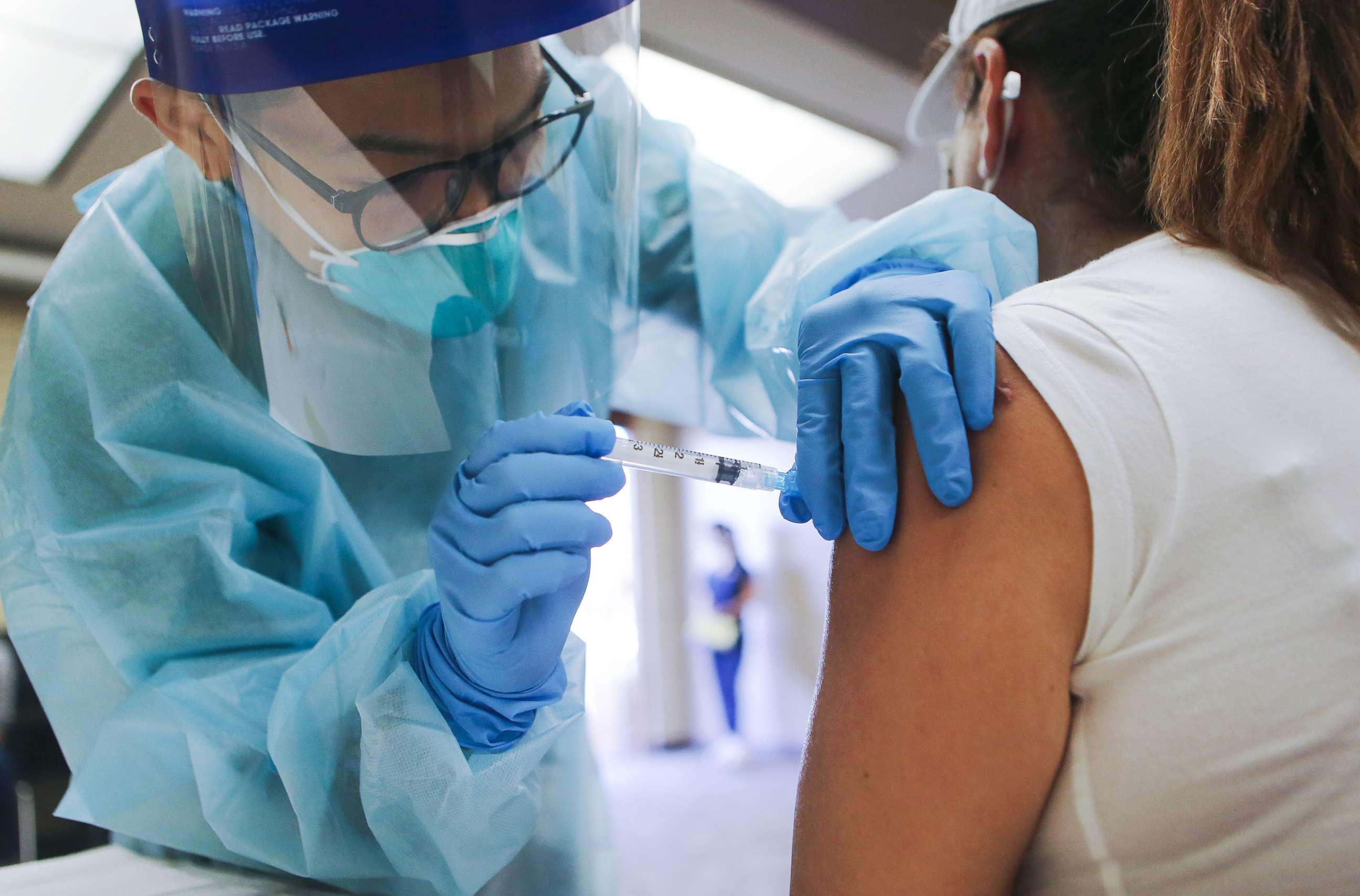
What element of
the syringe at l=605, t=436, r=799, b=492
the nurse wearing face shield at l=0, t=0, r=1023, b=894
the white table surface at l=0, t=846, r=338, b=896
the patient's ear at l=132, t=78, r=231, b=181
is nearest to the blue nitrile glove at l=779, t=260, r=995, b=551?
the nurse wearing face shield at l=0, t=0, r=1023, b=894

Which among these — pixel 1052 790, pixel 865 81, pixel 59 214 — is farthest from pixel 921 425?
pixel 865 81

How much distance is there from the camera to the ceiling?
4.30 feet

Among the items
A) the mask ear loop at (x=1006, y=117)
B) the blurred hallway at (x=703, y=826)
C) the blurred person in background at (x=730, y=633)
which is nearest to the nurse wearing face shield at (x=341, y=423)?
the mask ear loop at (x=1006, y=117)

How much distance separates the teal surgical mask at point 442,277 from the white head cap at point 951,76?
0.59 meters

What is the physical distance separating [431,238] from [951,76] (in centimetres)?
74

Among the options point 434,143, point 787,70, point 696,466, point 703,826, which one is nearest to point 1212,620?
point 696,466

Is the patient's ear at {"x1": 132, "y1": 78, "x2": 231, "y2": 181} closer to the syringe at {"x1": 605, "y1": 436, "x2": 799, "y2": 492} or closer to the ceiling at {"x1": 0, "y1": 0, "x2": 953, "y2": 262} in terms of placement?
the ceiling at {"x1": 0, "y1": 0, "x2": 953, "y2": 262}

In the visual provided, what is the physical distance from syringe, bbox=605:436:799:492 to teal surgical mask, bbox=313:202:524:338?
0.24 m

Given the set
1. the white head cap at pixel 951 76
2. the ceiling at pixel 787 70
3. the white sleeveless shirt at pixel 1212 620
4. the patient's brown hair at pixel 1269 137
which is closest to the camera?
the white sleeveless shirt at pixel 1212 620

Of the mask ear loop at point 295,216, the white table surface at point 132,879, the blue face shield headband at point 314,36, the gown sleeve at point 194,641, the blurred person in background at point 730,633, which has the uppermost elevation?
the blue face shield headband at point 314,36

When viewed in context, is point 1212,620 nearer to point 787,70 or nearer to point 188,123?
point 188,123

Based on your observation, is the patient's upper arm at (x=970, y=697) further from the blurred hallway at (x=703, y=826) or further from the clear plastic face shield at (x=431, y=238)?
the blurred hallway at (x=703, y=826)

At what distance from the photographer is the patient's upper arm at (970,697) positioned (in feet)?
1.79

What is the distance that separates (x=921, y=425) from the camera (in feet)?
1.97
